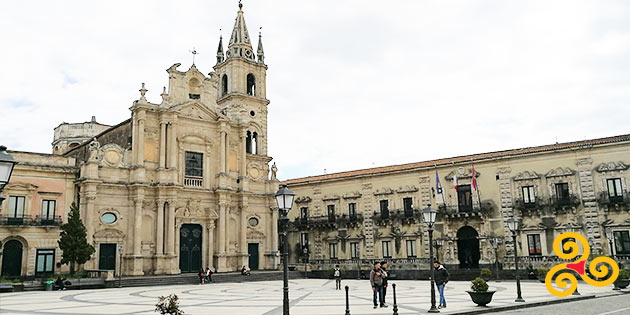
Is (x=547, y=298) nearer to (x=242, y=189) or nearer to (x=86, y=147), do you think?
(x=242, y=189)

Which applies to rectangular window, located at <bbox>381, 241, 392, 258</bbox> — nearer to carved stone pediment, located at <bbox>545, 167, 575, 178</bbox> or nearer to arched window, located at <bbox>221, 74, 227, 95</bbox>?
carved stone pediment, located at <bbox>545, 167, 575, 178</bbox>

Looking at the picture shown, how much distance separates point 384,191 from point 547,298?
2469cm

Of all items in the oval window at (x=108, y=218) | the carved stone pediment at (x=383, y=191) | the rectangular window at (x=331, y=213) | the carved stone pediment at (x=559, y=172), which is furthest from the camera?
the rectangular window at (x=331, y=213)

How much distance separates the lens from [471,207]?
134 feet

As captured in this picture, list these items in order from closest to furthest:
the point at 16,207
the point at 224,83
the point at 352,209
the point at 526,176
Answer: the point at 16,207, the point at 526,176, the point at 352,209, the point at 224,83

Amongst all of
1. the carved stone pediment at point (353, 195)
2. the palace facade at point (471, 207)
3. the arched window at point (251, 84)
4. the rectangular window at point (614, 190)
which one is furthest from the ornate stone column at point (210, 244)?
the rectangular window at point (614, 190)

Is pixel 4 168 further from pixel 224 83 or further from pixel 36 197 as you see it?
pixel 224 83

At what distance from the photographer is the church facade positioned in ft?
124

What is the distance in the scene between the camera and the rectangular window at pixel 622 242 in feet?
112

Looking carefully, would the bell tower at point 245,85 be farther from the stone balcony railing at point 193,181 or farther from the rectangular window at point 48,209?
the rectangular window at point 48,209

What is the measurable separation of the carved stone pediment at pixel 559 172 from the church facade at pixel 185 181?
23.0 m

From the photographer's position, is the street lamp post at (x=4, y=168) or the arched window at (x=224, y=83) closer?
the street lamp post at (x=4, y=168)

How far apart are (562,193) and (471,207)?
21.5 ft

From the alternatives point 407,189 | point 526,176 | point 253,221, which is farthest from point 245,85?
point 526,176
